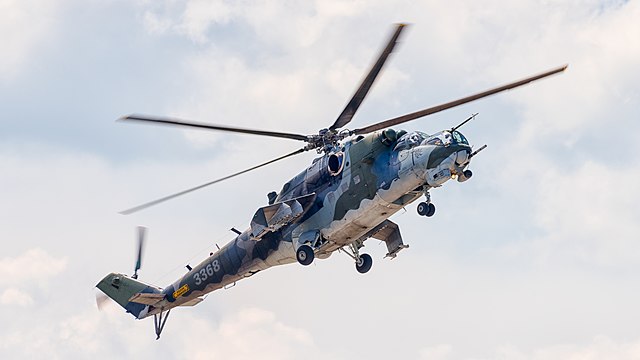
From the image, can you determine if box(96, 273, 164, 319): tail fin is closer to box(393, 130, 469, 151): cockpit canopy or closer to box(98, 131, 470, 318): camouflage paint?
box(98, 131, 470, 318): camouflage paint

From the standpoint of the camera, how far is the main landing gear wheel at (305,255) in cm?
3997

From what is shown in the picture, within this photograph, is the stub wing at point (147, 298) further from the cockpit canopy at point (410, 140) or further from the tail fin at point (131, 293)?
the cockpit canopy at point (410, 140)

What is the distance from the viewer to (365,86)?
3578cm

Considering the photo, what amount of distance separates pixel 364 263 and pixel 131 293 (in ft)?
43.4

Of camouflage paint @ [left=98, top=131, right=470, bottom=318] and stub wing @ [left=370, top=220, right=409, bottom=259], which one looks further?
stub wing @ [left=370, top=220, right=409, bottom=259]

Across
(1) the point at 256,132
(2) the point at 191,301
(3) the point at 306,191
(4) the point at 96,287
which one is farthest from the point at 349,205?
(4) the point at 96,287

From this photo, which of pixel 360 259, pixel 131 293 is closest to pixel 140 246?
pixel 131 293

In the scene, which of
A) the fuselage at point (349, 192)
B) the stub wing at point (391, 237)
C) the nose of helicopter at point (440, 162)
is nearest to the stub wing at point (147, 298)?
the fuselage at point (349, 192)

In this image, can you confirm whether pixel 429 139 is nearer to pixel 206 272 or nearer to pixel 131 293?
pixel 206 272

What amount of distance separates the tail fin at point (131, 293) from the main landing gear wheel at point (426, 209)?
16.0m

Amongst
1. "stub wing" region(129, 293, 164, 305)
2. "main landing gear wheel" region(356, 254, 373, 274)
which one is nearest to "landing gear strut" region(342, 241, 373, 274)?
"main landing gear wheel" region(356, 254, 373, 274)

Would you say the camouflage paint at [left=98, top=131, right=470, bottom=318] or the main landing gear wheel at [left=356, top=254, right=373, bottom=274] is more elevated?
the camouflage paint at [left=98, top=131, right=470, bottom=318]

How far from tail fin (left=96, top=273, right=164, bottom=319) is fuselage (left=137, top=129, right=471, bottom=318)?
138 inches

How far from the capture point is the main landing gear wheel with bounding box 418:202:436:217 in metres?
36.8
